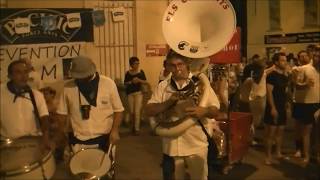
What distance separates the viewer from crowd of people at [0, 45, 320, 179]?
298cm

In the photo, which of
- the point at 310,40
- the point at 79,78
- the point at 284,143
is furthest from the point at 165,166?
the point at 310,40

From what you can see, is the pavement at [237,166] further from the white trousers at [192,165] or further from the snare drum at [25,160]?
the snare drum at [25,160]

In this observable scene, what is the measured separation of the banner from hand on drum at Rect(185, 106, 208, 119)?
104cm

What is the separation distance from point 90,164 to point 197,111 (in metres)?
0.83

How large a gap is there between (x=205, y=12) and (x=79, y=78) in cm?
107

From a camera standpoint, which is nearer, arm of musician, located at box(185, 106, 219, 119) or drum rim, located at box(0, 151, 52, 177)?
drum rim, located at box(0, 151, 52, 177)

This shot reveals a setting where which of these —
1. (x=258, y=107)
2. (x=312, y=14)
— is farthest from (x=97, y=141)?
(x=312, y=14)

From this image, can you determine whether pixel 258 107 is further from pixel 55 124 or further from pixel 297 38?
pixel 297 38

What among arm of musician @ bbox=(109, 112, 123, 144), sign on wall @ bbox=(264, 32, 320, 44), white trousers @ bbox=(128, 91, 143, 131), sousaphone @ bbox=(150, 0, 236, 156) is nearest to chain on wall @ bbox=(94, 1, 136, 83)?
white trousers @ bbox=(128, 91, 143, 131)

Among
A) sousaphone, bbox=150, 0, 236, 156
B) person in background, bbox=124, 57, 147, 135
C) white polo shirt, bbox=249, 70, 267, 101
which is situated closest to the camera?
sousaphone, bbox=150, 0, 236, 156

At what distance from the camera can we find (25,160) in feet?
9.58

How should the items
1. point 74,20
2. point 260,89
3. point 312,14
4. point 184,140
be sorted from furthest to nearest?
point 312,14
point 260,89
point 74,20
point 184,140

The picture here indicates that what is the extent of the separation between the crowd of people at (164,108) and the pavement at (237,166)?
19cm

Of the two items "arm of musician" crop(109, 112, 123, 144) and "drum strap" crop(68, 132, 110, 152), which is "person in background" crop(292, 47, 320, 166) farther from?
"drum strap" crop(68, 132, 110, 152)
